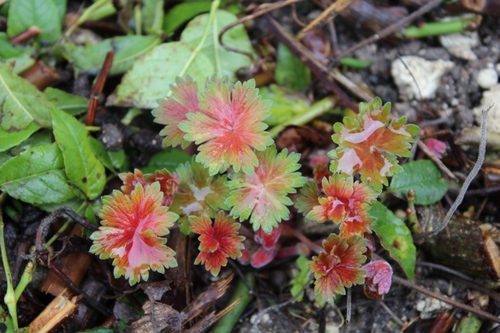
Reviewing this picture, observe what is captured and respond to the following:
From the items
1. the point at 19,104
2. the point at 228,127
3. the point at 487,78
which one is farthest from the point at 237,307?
the point at 487,78

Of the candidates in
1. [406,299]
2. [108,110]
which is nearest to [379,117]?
[406,299]

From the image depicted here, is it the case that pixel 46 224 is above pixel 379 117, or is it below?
below

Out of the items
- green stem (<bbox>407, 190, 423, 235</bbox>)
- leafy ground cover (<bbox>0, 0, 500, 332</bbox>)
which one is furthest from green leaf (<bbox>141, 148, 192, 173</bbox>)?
green stem (<bbox>407, 190, 423, 235</bbox>)

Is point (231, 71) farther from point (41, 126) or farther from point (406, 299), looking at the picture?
point (406, 299)

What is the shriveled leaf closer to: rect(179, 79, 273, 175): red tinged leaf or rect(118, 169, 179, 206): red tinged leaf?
rect(179, 79, 273, 175): red tinged leaf

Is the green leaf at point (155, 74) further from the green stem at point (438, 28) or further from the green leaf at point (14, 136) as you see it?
the green stem at point (438, 28)

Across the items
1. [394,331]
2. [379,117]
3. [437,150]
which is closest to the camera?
[379,117]

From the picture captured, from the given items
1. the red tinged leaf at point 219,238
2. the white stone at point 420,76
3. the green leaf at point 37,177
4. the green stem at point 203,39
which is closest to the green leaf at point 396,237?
the red tinged leaf at point 219,238
